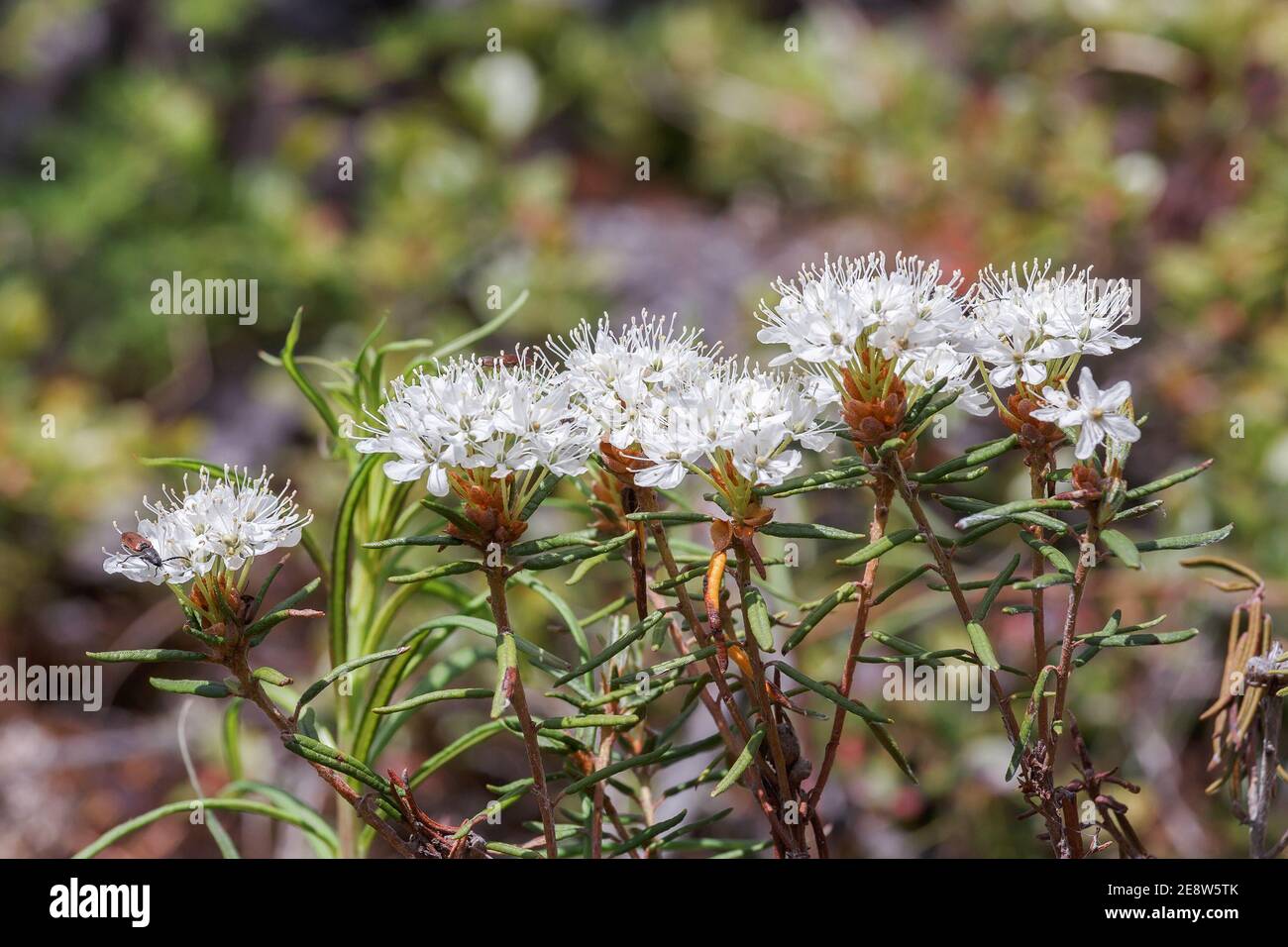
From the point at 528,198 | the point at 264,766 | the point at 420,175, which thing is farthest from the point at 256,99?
the point at 264,766

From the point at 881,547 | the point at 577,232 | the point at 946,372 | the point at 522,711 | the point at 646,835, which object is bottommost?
the point at 646,835

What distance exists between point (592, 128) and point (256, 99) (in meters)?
1.26

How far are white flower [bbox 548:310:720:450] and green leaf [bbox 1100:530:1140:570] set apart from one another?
0.32 meters

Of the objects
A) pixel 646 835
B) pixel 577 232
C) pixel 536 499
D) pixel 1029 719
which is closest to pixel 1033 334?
pixel 1029 719

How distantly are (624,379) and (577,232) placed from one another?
299 cm

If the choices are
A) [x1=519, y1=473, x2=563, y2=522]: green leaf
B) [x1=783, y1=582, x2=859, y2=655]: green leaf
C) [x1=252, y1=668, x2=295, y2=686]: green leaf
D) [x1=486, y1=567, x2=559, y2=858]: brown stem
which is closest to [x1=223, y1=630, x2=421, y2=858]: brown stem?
[x1=252, y1=668, x2=295, y2=686]: green leaf

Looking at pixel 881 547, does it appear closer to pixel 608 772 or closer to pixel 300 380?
pixel 608 772

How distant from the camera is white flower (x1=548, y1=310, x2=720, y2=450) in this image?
2.76 feet

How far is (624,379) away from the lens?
0.86 meters

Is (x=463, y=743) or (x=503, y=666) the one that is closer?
(x=503, y=666)

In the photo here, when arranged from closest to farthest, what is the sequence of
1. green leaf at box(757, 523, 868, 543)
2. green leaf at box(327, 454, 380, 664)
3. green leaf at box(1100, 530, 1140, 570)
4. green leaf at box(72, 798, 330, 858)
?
green leaf at box(1100, 530, 1140, 570) < green leaf at box(757, 523, 868, 543) < green leaf at box(72, 798, 330, 858) < green leaf at box(327, 454, 380, 664)

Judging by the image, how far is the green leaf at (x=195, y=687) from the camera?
0.80 m

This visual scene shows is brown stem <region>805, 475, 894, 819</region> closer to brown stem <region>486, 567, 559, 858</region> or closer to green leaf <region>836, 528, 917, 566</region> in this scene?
green leaf <region>836, 528, 917, 566</region>
